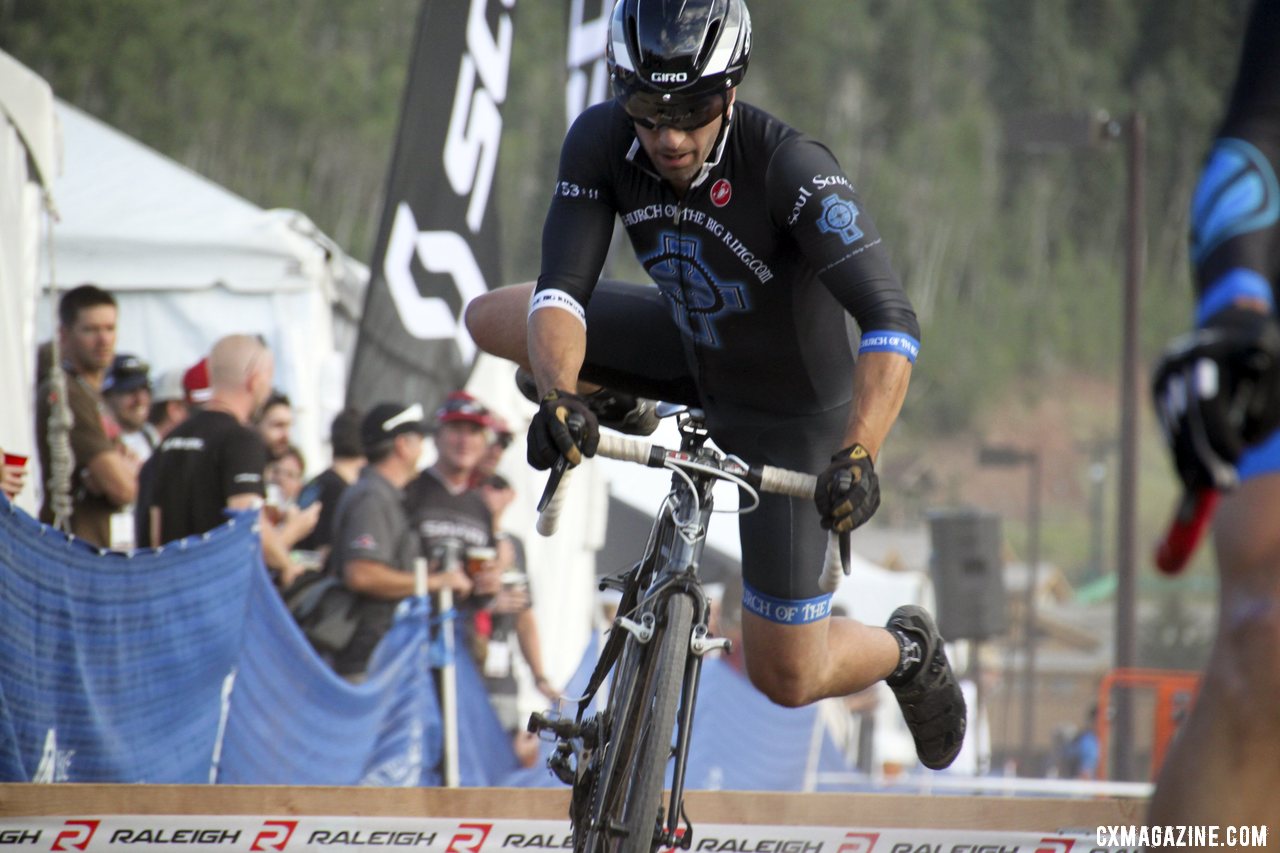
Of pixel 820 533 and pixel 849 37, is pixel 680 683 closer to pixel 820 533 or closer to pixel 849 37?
pixel 820 533

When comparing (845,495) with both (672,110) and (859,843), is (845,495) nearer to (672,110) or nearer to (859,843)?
(672,110)

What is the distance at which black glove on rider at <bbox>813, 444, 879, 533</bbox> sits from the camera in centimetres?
335

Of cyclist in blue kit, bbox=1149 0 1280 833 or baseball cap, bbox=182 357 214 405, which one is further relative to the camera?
baseball cap, bbox=182 357 214 405

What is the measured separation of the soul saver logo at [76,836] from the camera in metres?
4.21

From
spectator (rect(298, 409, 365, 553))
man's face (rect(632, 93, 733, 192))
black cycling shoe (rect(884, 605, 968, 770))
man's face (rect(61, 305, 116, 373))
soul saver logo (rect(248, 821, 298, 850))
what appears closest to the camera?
man's face (rect(632, 93, 733, 192))

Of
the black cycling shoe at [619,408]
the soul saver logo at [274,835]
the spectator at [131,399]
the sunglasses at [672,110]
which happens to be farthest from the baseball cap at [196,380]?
the sunglasses at [672,110]

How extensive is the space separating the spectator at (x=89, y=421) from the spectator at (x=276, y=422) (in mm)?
1031

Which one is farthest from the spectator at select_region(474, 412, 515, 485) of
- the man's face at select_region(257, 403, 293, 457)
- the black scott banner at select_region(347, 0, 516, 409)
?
the man's face at select_region(257, 403, 293, 457)

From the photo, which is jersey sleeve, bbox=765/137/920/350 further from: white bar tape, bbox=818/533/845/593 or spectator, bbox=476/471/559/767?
spectator, bbox=476/471/559/767

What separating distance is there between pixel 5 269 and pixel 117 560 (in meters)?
1.68

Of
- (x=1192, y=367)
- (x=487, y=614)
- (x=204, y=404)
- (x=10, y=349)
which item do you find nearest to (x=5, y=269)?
(x=10, y=349)

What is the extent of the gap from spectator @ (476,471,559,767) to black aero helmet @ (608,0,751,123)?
15.7ft

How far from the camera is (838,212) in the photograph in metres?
3.96

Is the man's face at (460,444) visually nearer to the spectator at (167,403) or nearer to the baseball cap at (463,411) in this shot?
the baseball cap at (463,411)
